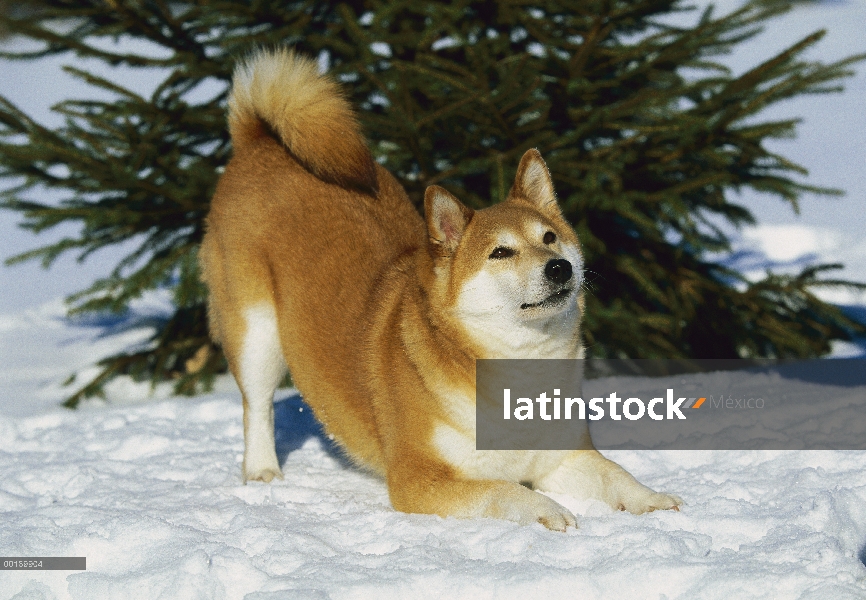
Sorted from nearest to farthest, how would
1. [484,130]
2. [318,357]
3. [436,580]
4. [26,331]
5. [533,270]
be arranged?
[436,580] < [533,270] < [318,357] < [484,130] < [26,331]

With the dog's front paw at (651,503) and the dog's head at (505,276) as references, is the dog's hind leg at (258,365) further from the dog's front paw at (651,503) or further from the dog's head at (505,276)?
the dog's front paw at (651,503)

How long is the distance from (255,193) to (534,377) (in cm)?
158

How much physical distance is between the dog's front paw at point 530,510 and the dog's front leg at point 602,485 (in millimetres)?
238

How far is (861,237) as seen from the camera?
870 centimetres

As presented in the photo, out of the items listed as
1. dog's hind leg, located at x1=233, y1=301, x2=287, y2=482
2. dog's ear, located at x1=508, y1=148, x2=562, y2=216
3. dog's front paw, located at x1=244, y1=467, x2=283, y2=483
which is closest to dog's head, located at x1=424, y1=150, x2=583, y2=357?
dog's ear, located at x1=508, y1=148, x2=562, y2=216

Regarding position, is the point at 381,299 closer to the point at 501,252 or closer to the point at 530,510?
the point at 501,252

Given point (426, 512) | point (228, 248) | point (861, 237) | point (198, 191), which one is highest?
point (861, 237)

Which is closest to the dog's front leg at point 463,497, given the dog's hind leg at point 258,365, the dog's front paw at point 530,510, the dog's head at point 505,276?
the dog's front paw at point 530,510

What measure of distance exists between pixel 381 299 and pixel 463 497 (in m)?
0.84

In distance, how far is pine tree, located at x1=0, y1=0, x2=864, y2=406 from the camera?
4.36m

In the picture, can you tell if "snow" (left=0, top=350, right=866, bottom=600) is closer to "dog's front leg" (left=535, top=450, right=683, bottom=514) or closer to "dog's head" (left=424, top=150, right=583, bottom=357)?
"dog's front leg" (left=535, top=450, right=683, bottom=514)

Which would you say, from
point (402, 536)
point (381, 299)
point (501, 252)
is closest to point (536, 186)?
point (501, 252)

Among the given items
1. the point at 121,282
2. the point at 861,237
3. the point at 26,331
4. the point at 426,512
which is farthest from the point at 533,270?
the point at 861,237

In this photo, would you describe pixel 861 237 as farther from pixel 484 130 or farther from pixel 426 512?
pixel 426 512
